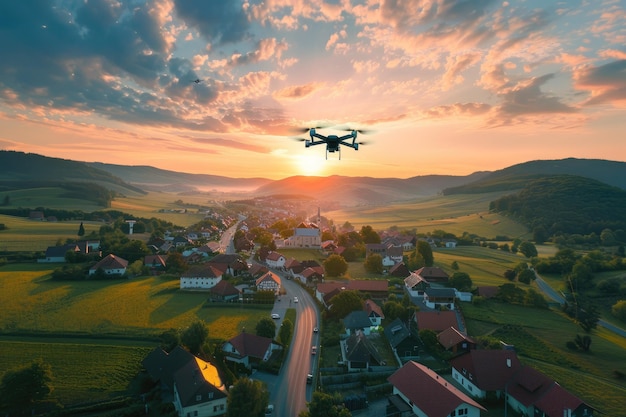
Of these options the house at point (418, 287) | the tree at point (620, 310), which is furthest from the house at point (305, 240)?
the tree at point (620, 310)

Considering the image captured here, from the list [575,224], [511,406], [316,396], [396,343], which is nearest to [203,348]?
[316,396]

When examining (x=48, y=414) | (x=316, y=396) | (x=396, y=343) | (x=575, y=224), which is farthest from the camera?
(x=575, y=224)

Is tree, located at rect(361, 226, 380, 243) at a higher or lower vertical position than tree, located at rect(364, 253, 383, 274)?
higher

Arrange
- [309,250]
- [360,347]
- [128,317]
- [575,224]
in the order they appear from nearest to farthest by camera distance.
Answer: [360,347], [128,317], [309,250], [575,224]

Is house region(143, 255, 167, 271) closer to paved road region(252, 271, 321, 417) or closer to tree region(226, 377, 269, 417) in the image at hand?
paved road region(252, 271, 321, 417)

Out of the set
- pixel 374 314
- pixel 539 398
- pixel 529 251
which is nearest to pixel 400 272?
pixel 374 314

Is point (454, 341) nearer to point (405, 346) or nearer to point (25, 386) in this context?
point (405, 346)

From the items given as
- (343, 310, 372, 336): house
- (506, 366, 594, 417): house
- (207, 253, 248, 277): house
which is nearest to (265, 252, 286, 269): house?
(207, 253, 248, 277): house

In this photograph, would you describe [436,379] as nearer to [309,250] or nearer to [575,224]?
[309,250]
